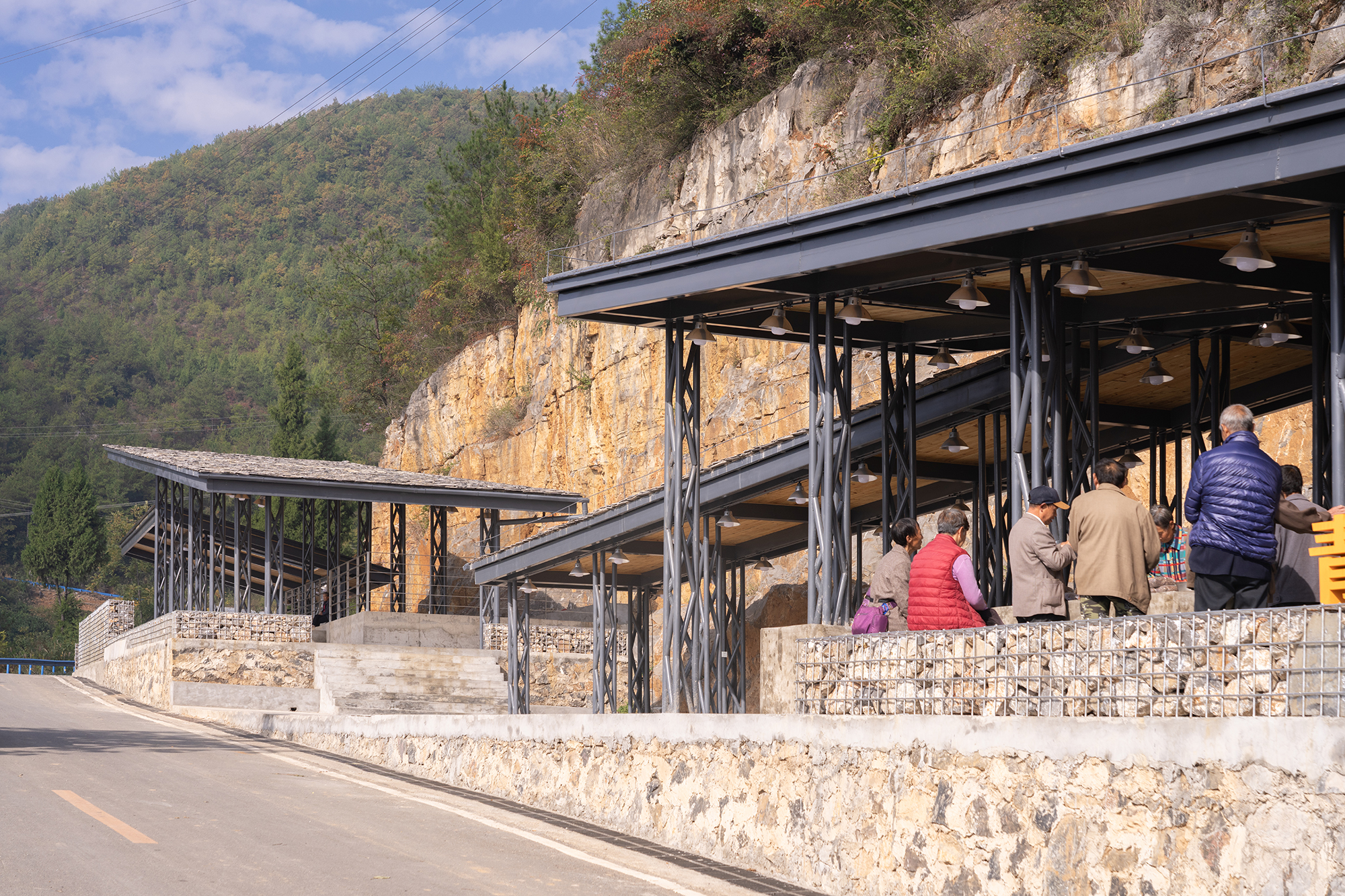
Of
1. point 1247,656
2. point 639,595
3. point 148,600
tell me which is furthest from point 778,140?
point 148,600

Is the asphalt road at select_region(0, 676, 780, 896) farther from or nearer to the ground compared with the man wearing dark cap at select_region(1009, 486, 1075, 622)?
nearer to the ground

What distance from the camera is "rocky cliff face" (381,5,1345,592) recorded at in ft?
72.2

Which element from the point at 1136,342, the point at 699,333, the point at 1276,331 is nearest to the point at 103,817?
the point at 699,333

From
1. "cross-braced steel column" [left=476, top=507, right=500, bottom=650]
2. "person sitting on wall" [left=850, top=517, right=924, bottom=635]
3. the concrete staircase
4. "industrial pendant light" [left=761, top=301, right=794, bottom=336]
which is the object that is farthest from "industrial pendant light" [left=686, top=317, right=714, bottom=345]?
"cross-braced steel column" [left=476, top=507, right=500, bottom=650]

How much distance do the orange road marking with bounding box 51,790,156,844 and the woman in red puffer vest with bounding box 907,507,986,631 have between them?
19.1 ft

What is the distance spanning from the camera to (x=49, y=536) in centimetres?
7244

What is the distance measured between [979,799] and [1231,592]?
6.42 ft

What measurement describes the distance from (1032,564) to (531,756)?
6.75 meters

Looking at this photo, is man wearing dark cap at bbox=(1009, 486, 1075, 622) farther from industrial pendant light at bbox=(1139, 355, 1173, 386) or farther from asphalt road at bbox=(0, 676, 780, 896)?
industrial pendant light at bbox=(1139, 355, 1173, 386)

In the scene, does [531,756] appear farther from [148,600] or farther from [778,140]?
[148,600]

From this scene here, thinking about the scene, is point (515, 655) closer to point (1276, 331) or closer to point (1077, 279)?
point (1276, 331)

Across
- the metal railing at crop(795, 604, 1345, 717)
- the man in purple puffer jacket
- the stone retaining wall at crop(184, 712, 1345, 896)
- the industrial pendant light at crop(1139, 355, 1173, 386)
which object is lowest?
the stone retaining wall at crop(184, 712, 1345, 896)

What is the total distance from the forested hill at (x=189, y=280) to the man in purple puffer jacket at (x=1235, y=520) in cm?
7944

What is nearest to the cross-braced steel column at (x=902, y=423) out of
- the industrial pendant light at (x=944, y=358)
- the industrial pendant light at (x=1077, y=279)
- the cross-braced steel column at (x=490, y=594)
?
the industrial pendant light at (x=944, y=358)
